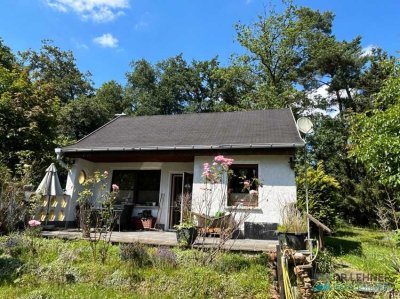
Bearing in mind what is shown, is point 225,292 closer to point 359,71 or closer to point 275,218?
point 275,218

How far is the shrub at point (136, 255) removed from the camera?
6430 millimetres

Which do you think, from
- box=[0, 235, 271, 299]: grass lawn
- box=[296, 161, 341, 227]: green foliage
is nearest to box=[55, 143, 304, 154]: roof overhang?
box=[296, 161, 341, 227]: green foliage

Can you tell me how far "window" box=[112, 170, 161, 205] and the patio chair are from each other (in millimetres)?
3568

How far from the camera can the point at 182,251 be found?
275 inches

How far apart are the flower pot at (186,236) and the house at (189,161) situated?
6.44 feet

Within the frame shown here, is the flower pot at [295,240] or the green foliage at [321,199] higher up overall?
the green foliage at [321,199]

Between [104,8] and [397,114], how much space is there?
41.2ft

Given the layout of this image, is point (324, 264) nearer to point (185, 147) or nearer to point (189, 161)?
point (185, 147)

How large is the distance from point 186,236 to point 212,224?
1601mm

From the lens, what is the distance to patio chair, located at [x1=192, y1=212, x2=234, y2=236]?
690 cm

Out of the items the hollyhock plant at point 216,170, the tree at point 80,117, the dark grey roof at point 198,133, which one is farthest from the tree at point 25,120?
the hollyhock plant at point 216,170

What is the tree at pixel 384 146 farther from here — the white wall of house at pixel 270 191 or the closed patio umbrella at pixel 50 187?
the closed patio umbrella at pixel 50 187

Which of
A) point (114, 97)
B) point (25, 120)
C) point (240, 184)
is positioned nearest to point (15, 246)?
point (240, 184)

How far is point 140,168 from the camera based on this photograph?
40.4ft
